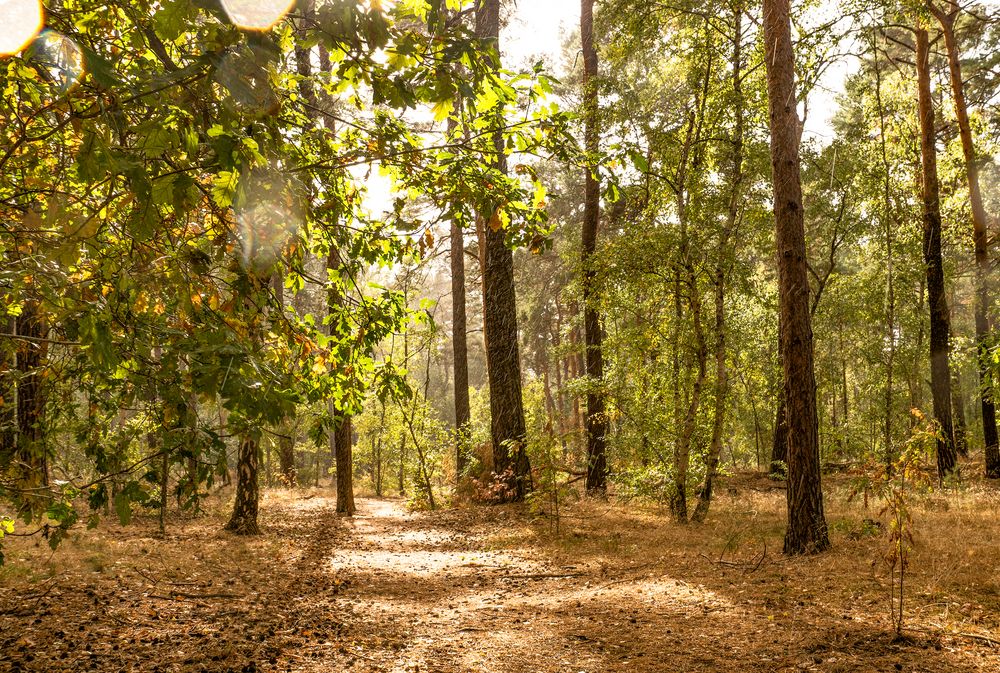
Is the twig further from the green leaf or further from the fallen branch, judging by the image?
the green leaf

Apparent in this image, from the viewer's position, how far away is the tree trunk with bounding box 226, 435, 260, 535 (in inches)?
380

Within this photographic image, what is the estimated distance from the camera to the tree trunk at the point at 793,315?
7.15m

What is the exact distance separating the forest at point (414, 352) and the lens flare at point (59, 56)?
25 mm

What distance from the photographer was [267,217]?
3.98 m

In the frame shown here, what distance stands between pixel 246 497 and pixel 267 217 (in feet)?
23.5

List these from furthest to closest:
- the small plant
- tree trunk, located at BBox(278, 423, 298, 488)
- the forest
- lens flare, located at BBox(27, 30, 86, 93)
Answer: tree trunk, located at BBox(278, 423, 298, 488) < the small plant < the forest < lens flare, located at BBox(27, 30, 86, 93)

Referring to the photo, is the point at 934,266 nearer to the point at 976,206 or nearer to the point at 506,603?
the point at 976,206

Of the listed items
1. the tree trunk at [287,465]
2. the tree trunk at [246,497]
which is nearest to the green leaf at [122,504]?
the tree trunk at [246,497]

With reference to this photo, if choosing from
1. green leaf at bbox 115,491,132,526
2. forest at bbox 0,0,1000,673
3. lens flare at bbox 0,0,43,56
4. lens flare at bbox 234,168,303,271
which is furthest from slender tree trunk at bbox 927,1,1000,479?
lens flare at bbox 0,0,43,56

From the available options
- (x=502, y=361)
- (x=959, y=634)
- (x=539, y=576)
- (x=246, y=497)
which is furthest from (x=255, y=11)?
(x=502, y=361)

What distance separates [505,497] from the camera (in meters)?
12.9

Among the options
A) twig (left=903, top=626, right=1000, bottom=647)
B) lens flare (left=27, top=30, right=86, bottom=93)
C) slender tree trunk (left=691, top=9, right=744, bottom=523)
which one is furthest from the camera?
slender tree trunk (left=691, top=9, right=744, bottom=523)

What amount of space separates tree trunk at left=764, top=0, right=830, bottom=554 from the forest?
3 cm

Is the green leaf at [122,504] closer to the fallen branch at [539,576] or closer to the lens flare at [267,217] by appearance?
the lens flare at [267,217]
